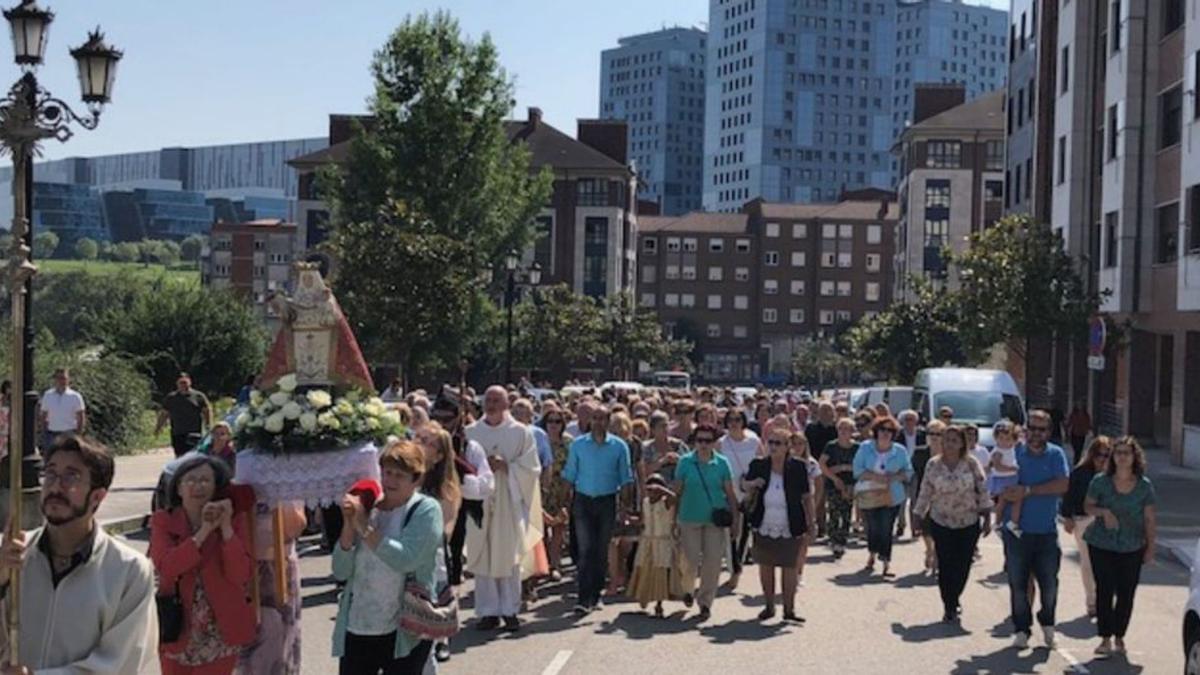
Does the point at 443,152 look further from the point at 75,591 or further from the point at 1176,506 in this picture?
the point at 75,591

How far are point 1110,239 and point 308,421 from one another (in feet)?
121

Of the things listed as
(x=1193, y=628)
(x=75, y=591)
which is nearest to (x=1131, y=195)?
(x=1193, y=628)

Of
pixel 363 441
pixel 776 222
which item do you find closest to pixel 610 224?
pixel 776 222

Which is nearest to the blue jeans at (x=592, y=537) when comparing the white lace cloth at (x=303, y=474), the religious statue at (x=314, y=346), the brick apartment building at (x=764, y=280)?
the religious statue at (x=314, y=346)

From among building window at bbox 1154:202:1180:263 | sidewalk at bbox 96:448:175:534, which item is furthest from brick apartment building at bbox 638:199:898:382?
sidewalk at bbox 96:448:175:534

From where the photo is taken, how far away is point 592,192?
102688 mm

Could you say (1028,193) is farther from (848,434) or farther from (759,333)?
(759,333)

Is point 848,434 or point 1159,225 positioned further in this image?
point 1159,225

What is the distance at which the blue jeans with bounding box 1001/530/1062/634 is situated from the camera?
12289mm

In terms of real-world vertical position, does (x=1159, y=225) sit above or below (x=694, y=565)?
above

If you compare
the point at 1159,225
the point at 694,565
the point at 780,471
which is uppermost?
the point at 1159,225

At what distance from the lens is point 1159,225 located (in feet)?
127

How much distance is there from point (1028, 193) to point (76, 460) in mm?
55866

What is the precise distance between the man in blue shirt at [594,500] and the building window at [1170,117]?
27248mm
